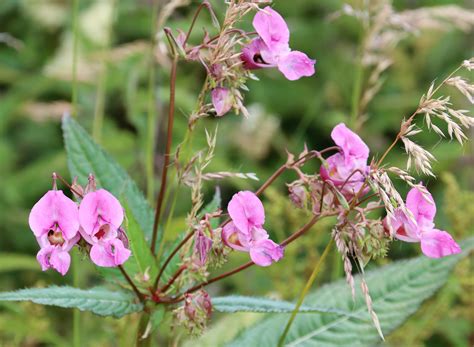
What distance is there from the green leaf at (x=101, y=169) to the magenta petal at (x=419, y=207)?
1.95 feet

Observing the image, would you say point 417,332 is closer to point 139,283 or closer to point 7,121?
point 139,283

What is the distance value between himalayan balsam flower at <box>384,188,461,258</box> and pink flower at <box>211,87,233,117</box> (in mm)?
296

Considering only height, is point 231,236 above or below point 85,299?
above

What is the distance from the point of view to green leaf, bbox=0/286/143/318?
1.28 m

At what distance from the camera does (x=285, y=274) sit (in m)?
2.51

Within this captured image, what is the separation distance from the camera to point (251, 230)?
119cm

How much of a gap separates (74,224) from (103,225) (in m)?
0.04

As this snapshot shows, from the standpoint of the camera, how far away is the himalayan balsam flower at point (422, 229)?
1.20 m

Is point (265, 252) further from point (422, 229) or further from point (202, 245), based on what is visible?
point (422, 229)

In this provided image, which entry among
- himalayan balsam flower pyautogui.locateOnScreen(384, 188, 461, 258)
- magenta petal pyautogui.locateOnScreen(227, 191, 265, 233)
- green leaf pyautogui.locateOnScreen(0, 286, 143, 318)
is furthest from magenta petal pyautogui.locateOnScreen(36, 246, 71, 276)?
himalayan balsam flower pyautogui.locateOnScreen(384, 188, 461, 258)

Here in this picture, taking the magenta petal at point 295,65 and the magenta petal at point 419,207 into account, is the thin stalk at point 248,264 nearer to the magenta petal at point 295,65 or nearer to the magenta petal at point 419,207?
the magenta petal at point 419,207

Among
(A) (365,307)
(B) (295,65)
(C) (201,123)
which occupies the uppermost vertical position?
(B) (295,65)

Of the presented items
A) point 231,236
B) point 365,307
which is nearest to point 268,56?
point 231,236

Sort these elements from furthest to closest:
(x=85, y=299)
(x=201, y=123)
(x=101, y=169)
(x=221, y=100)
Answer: (x=201, y=123) < (x=101, y=169) < (x=85, y=299) < (x=221, y=100)
